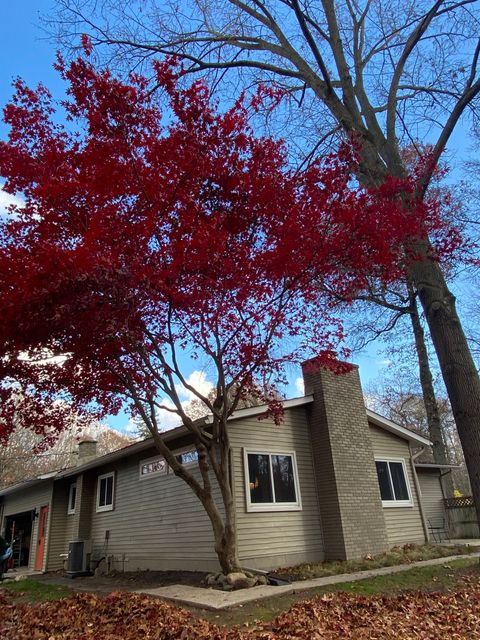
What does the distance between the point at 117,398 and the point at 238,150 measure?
5.32m

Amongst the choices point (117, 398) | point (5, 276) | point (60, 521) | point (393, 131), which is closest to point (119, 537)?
point (60, 521)

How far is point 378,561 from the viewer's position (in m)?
10.1

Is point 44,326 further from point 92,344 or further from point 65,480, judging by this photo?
point 65,480

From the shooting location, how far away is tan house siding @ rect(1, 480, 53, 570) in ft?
57.8

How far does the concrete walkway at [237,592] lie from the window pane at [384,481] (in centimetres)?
368

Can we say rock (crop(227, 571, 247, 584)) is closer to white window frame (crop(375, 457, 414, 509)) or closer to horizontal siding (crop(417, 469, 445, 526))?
white window frame (crop(375, 457, 414, 509))

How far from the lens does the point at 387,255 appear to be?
775 cm

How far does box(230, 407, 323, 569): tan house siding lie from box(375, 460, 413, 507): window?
251cm

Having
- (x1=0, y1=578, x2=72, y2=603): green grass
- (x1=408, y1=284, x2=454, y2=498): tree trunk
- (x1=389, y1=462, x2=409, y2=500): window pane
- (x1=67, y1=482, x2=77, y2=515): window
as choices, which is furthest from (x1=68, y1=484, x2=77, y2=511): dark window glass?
(x1=408, y1=284, x2=454, y2=498): tree trunk

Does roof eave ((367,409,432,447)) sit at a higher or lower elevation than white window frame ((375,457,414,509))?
higher

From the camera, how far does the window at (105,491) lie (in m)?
14.7

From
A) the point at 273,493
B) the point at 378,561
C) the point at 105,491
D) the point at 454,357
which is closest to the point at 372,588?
the point at 378,561

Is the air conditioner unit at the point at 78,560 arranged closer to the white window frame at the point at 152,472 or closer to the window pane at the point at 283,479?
the white window frame at the point at 152,472

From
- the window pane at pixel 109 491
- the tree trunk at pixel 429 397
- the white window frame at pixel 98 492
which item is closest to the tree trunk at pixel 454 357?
the white window frame at pixel 98 492
